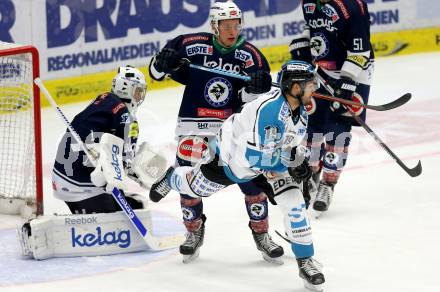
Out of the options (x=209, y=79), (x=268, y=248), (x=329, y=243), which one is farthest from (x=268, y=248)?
(x=209, y=79)

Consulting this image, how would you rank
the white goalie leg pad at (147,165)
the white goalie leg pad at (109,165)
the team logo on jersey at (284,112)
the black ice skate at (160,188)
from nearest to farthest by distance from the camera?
the team logo on jersey at (284,112)
the white goalie leg pad at (109,165)
the black ice skate at (160,188)
the white goalie leg pad at (147,165)

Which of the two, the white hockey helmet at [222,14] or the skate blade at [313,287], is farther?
the white hockey helmet at [222,14]

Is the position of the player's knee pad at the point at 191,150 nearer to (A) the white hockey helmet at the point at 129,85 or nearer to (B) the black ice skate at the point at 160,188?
(B) the black ice skate at the point at 160,188

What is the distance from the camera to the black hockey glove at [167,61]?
21.9ft

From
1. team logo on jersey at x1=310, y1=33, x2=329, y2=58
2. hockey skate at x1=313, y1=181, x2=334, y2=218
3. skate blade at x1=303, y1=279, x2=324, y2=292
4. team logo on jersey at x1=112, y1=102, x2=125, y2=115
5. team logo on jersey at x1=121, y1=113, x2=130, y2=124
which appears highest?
team logo on jersey at x1=310, y1=33, x2=329, y2=58

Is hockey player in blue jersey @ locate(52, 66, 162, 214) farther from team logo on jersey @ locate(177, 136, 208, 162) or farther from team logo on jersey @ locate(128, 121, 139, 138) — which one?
team logo on jersey @ locate(177, 136, 208, 162)

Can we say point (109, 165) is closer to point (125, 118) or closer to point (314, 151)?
point (125, 118)

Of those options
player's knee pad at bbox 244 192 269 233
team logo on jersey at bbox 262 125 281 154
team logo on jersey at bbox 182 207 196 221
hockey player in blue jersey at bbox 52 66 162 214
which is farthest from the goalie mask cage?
team logo on jersey at bbox 262 125 281 154

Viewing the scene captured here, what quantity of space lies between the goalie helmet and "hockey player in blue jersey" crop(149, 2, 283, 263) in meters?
0.52

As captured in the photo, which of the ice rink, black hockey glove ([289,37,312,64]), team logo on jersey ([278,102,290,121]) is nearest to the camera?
team logo on jersey ([278,102,290,121])

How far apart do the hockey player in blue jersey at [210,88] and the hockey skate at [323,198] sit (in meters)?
0.96

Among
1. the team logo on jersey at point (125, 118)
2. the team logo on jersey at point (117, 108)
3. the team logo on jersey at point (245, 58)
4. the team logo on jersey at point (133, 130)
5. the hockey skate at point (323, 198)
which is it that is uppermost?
the team logo on jersey at point (245, 58)

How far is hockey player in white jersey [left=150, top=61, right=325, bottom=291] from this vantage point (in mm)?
5918

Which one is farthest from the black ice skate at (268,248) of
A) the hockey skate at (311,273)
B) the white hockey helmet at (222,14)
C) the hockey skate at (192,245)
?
the white hockey helmet at (222,14)
